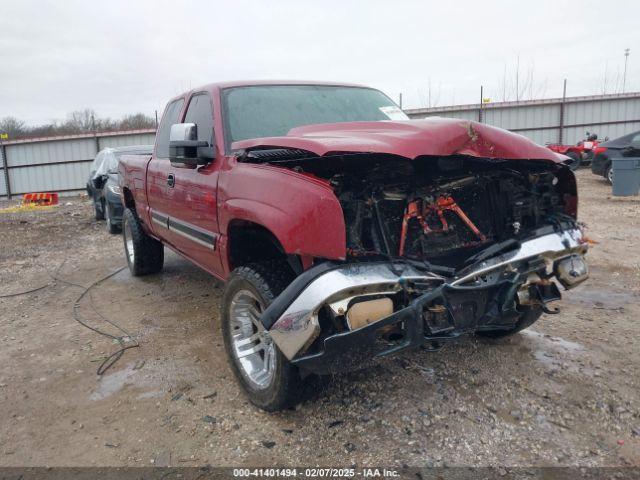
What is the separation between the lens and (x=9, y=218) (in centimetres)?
1275

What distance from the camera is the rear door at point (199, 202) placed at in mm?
3455

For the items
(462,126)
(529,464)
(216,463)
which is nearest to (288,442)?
(216,463)

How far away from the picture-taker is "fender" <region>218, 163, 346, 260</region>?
7.61ft

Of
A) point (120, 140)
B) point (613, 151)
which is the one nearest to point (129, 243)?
point (613, 151)

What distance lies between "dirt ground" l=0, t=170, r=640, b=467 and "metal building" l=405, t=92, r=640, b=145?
52.0ft

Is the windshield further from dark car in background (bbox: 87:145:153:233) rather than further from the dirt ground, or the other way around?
dark car in background (bbox: 87:145:153:233)

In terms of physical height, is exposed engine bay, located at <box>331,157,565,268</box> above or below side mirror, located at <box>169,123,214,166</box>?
below

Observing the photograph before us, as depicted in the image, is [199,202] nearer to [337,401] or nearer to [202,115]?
[202,115]

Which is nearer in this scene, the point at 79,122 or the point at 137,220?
the point at 137,220

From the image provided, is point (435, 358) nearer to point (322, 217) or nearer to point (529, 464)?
point (529, 464)

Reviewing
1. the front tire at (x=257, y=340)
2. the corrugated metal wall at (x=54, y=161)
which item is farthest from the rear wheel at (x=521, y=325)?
the corrugated metal wall at (x=54, y=161)

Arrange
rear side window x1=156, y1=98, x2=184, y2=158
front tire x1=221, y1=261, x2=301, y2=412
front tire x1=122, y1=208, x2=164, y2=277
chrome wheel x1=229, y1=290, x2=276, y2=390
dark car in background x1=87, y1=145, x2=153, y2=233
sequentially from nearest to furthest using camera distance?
front tire x1=221, y1=261, x2=301, y2=412
chrome wheel x1=229, y1=290, x2=276, y2=390
rear side window x1=156, y1=98, x2=184, y2=158
front tire x1=122, y1=208, x2=164, y2=277
dark car in background x1=87, y1=145, x2=153, y2=233

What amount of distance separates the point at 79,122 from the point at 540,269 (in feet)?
104

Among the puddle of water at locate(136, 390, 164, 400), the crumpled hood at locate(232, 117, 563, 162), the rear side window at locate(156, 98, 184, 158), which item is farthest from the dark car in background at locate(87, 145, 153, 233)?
the crumpled hood at locate(232, 117, 563, 162)
